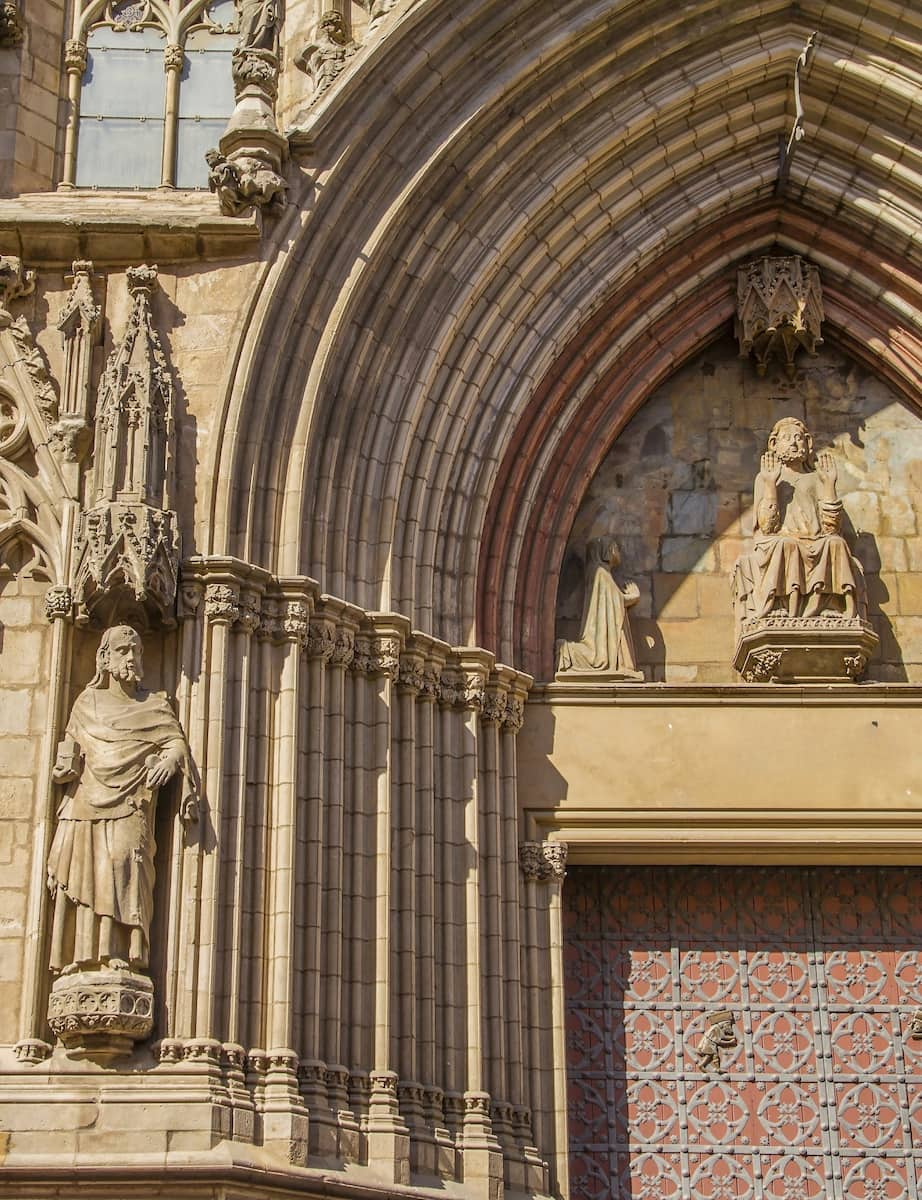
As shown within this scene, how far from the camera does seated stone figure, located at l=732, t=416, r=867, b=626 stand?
15297 millimetres

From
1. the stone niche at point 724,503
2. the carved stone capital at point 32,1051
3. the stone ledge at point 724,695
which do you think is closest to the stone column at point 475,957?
the stone ledge at point 724,695

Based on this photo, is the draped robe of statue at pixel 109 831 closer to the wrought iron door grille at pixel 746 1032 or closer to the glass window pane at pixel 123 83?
the wrought iron door grille at pixel 746 1032

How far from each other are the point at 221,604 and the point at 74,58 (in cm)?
492

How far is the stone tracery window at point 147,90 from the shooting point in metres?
15.2

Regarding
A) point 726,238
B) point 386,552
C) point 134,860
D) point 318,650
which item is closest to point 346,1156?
point 134,860

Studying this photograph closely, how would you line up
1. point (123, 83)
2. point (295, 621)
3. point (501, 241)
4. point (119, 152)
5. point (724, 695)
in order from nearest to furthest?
point (295, 621) < point (724, 695) < point (501, 241) < point (119, 152) < point (123, 83)

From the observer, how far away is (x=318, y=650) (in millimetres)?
13469

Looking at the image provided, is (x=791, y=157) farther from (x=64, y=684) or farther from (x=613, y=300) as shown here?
(x=64, y=684)

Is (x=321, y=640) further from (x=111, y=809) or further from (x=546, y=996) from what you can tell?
(x=546, y=996)

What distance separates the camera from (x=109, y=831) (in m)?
12.2

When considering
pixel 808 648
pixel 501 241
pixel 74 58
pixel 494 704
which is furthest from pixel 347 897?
pixel 74 58

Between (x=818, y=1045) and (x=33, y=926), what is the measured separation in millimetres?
5714

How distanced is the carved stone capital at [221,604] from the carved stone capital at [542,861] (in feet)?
9.24

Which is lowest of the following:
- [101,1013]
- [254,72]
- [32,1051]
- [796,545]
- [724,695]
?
[32,1051]
